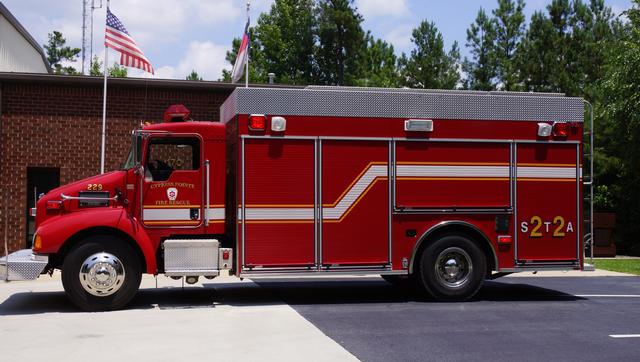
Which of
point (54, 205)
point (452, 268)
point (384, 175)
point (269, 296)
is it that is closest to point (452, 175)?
point (384, 175)

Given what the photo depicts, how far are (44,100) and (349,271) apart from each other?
9736 mm

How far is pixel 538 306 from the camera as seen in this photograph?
1061 cm

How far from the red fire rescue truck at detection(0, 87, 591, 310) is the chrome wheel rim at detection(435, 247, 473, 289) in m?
0.02

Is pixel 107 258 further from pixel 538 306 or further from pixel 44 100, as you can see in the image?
pixel 44 100

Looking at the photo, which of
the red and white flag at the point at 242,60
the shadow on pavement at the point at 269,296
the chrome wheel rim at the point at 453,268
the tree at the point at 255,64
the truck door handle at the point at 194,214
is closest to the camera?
the truck door handle at the point at 194,214

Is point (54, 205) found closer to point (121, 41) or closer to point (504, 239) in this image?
point (504, 239)

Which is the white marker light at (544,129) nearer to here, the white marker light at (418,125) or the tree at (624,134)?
the white marker light at (418,125)

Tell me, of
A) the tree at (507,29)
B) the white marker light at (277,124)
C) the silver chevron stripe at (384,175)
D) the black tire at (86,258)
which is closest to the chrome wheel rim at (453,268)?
the silver chevron stripe at (384,175)

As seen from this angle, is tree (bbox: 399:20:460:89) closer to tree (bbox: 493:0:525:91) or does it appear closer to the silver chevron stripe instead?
tree (bbox: 493:0:525:91)

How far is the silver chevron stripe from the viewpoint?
1027 cm

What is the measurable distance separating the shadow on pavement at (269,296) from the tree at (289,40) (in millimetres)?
38781

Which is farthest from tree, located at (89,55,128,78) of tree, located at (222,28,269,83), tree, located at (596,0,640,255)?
tree, located at (596,0,640,255)

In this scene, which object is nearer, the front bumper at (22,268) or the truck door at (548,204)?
the front bumper at (22,268)

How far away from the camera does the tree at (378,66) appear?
4809cm
